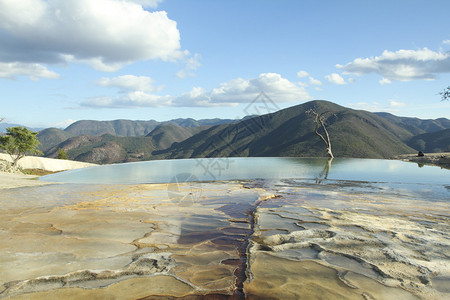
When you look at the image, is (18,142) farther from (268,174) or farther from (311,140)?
(311,140)

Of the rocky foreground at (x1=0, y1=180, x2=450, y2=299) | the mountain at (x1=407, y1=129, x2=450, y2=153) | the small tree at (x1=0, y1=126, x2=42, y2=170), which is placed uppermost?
the mountain at (x1=407, y1=129, x2=450, y2=153)

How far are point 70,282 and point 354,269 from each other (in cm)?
514

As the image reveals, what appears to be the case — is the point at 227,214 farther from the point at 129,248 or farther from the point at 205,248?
the point at 129,248

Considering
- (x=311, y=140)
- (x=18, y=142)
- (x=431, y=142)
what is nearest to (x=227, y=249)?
(x=18, y=142)

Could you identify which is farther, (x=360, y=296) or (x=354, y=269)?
(x=354, y=269)

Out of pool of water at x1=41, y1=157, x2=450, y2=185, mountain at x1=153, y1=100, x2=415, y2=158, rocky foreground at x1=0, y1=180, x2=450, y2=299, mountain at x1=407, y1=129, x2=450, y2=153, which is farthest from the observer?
mountain at x1=407, y1=129, x2=450, y2=153

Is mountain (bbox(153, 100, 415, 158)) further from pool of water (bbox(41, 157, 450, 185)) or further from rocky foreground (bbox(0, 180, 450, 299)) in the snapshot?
rocky foreground (bbox(0, 180, 450, 299))

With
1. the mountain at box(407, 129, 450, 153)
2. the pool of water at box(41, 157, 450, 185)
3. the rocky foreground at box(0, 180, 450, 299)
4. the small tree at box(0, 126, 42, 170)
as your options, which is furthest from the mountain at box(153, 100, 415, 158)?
the rocky foreground at box(0, 180, 450, 299)

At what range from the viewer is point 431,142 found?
6575 inches

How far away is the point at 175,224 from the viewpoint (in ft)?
27.3

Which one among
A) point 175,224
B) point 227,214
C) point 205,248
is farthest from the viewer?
point 227,214

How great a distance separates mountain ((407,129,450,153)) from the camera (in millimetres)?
154938

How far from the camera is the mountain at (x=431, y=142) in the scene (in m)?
155

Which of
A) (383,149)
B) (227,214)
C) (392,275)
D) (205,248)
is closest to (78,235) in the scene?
(205,248)
